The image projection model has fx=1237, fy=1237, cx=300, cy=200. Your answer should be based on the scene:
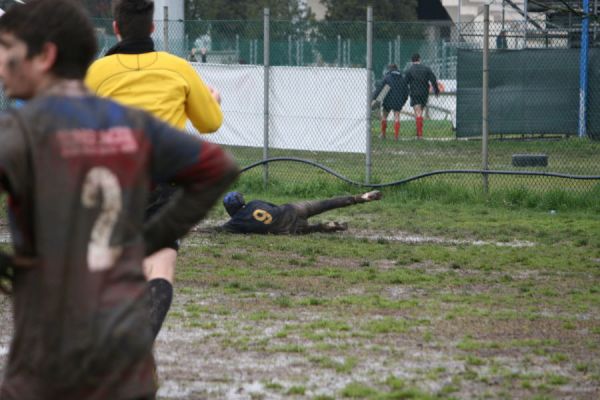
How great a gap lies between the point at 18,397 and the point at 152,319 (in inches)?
87.7

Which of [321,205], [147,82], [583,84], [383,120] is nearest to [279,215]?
[321,205]

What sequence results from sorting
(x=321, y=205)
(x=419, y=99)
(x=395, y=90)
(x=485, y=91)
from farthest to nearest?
(x=395, y=90)
(x=419, y=99)
(x=485, y=91)
(x=321, y=205)

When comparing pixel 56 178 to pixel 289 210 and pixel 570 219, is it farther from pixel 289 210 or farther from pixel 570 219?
pixel 570 219

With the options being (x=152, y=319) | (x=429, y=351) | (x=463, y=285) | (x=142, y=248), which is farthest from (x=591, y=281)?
(x=142, y=248)

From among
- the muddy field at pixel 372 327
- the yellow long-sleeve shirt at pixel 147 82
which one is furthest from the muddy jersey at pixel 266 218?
the yellow long-sleeve shirt at pixel 147 82

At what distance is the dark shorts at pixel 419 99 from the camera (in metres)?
22.7

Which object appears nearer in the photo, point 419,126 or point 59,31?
point 59,31

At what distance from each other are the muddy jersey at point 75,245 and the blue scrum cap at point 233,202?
9.31 metres

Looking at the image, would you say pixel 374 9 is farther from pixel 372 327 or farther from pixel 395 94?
pixel 372 327

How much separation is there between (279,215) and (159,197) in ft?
22.7

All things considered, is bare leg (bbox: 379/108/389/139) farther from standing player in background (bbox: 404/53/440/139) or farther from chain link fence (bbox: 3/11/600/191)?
chain link fence (bbox: 3/11/600/191)

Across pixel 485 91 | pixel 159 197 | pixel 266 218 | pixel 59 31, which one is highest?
pixel 59 31

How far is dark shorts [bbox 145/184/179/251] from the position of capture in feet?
18.6

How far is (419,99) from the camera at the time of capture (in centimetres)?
2286
